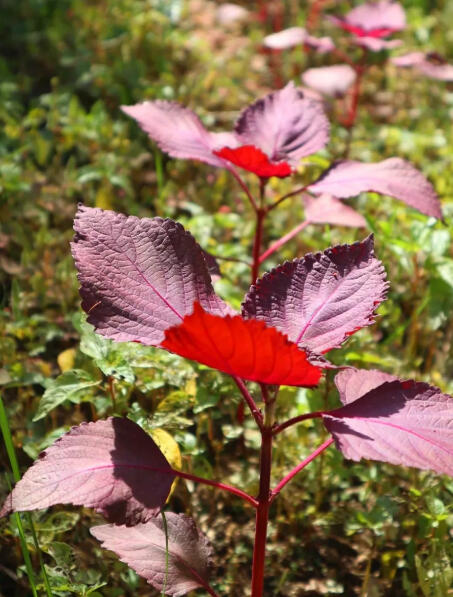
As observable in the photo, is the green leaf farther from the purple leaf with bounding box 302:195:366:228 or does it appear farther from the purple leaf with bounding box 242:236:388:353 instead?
the purple leaf with bounding box 302:195:366:228

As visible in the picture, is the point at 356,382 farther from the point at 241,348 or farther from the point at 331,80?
the point at 331,80

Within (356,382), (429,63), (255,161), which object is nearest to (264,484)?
(356,382)

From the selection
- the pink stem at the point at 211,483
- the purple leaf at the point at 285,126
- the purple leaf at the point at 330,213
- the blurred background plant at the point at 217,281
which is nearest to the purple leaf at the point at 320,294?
the pink stem at the point at 211,483

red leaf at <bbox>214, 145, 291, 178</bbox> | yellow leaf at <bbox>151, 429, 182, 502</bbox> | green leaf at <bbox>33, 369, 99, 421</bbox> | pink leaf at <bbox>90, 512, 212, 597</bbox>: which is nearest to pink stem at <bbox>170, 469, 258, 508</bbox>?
pink leaf at <bbox>90, 512, 212, 597</bbox>

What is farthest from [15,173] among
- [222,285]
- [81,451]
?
[81,451]

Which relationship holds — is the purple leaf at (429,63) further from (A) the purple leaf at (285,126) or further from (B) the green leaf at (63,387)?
(B) the green leaf at (63,387)

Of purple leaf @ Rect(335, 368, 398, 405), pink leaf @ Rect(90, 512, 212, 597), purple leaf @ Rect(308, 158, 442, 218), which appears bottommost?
pink leaf @ Rect(90, 512, 212, 597)
